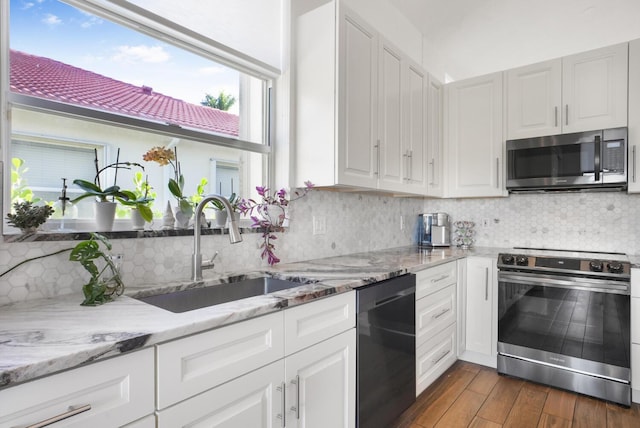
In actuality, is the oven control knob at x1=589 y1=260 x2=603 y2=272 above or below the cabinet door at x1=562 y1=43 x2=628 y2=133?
below

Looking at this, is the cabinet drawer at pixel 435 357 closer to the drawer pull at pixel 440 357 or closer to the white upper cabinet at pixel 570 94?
the drawer pull at pixel 440 357

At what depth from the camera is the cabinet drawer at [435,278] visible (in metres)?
2.15

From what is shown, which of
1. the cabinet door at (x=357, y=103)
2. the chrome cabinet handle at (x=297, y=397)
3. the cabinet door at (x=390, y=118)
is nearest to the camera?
the chrome cabinet handle at (x=297, y=397)

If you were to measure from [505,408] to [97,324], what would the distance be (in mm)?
2286

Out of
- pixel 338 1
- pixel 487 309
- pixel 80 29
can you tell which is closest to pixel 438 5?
pixel 338 1

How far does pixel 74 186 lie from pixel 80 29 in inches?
24.6

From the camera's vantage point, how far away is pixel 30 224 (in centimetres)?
117

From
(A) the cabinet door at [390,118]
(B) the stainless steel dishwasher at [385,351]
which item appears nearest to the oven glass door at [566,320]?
(B) the stainless steel dishwasher at [385,351]

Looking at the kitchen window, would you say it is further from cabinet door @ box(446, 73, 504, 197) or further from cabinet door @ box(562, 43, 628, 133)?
cabinet door @ box(562, 43, 628, 133)

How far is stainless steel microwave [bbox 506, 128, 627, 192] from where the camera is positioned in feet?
8.04

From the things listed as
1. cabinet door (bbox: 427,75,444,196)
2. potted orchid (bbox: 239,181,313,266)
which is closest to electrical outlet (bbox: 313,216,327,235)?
potted orchid (bbox: 239,181,313,266)

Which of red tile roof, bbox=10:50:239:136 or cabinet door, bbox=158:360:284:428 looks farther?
red tile roof, bbox=10:50:239:136

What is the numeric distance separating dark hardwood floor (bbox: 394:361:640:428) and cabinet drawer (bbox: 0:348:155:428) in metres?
1.61

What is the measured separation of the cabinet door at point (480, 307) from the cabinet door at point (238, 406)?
2.03 m
